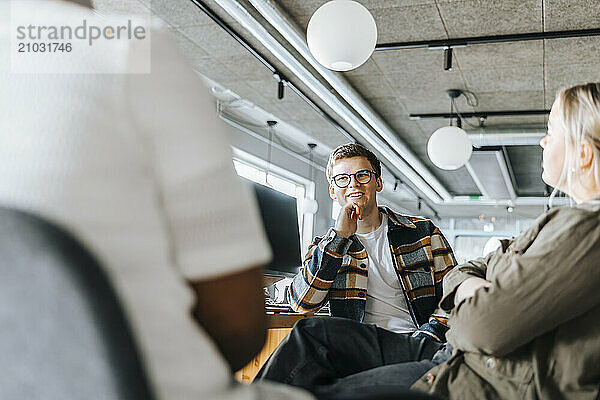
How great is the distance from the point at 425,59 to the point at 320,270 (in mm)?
3839

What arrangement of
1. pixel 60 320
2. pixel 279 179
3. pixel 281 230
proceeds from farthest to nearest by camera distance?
1. pixel 279 179
2. pixel 281 230
3. pixel 60 320

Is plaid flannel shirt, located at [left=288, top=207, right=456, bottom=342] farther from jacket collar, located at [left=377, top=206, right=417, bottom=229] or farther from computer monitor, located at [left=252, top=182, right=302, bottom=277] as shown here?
computer monitor, located at [left=252, top=182, right=302, bottom=277]

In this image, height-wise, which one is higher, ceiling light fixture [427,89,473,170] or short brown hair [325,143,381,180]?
ceiling light fixture [427,89,473,170]

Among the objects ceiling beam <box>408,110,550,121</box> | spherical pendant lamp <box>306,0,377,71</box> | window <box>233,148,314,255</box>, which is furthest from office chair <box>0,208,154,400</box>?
window <box>233,148,314,255</box>

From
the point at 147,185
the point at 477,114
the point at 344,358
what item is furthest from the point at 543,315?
the point at 477,114

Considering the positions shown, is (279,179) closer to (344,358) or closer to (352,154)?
(352,154)

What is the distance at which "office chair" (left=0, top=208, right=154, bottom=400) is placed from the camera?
0.53 meters

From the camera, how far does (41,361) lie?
1.80ft

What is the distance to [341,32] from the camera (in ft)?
10.4

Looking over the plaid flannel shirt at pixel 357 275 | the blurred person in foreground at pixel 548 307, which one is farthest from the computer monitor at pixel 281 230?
the blurred person in foreground at pixel 548 307

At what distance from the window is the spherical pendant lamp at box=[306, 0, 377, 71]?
4.74 meters

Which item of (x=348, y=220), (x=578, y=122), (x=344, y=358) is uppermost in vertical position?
(x=578, y=122)

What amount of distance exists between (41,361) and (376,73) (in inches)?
228

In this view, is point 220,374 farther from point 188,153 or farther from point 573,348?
point 573,348
